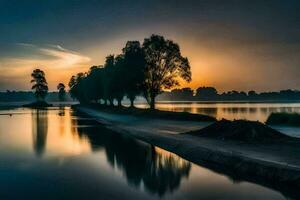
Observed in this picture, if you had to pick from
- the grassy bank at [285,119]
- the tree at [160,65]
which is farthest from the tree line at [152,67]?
the grassy bank at [285,119]

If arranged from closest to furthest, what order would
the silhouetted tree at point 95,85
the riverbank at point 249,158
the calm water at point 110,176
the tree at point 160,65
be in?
the calm water at point 110,176
the riverbank at point 249,158
the tree at point 160,65
the silhouetted tree at point 95,85

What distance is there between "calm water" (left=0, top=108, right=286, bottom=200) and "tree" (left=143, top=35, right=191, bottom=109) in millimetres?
49098

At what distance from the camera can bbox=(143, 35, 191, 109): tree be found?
86188mm

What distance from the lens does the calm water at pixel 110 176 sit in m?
19.4

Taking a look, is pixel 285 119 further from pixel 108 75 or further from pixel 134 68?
pixel 108 75

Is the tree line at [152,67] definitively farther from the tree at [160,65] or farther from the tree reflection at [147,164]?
the tree reflection at [147,164]

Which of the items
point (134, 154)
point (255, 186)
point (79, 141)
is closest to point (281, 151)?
point (255, 186)

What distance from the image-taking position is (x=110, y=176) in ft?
80.7

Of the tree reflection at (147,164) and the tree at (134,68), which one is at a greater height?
the tree at (134,68)

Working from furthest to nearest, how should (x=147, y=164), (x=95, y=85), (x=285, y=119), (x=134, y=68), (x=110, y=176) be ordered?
(x=95, y=85), (x=134, y=68), (x=285, y=119), (x=147, y=164), (x=110, y=176)

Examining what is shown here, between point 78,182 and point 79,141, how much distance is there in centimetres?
2291

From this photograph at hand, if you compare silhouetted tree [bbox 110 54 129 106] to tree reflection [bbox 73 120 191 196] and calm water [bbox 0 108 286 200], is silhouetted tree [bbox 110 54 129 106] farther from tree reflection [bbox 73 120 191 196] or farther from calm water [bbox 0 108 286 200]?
calm water [bbox 0 108 286 200]

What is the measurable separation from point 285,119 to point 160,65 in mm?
42093

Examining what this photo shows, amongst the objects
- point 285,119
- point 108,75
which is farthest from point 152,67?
point 285,119
